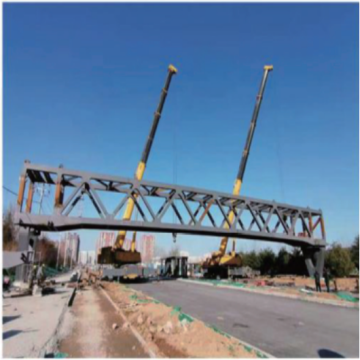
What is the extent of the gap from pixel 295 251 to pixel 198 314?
45.5 metres

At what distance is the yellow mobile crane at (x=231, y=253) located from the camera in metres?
40.9

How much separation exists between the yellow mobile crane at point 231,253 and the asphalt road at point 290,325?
24.7 metres

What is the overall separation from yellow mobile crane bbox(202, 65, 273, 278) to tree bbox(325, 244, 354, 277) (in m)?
13.6

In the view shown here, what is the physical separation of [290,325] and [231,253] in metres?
32.1

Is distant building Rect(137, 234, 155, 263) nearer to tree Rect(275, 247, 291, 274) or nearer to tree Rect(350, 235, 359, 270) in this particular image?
tree Rect(275, 247, 291, 274)

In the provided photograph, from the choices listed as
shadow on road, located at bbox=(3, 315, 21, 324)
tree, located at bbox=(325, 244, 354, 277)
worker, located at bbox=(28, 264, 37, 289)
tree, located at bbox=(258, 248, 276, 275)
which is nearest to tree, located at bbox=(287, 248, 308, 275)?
tree, located at bbox=(258, 248, 276, 275)

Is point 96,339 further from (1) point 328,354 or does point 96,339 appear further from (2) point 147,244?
(2) point 147,244

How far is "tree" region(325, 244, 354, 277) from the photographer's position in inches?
1681

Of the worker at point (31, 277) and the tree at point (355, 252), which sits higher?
the worker at point (31, 277)

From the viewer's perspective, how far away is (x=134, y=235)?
134 ft

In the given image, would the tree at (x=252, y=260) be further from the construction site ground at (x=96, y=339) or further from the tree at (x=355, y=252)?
the construction site ground at (x=96, y=339)

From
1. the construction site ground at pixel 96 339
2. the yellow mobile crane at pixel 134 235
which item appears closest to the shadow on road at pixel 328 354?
the construction site ground at pixel 96 339

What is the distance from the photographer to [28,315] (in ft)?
39.9

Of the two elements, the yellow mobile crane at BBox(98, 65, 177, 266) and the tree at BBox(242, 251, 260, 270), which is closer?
the yellow mobile crane at BBox(98, 65, 177, 266)
